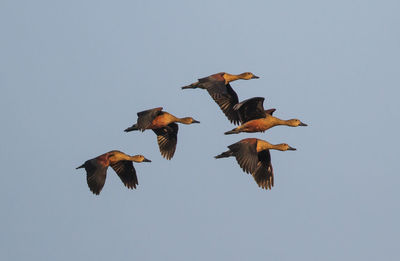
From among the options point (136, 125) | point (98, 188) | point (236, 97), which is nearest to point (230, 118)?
point (236, 97)

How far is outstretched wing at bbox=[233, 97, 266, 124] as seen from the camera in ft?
116

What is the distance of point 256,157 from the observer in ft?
110

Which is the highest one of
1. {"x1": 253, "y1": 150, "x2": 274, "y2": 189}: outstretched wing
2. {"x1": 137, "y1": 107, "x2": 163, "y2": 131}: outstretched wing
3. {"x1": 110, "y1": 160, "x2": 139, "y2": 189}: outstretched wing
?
{"x1": 137, "y1": 107, "x2": 163, "y2": 131}: outstretched wing

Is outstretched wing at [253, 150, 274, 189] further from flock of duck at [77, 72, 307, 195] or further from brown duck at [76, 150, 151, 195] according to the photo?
brown duck at [76, 150, 151, 195]

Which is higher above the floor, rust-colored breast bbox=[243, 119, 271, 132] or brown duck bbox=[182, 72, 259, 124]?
brown duck bbox=[182, 72, 259, 124]

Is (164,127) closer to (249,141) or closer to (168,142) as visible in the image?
(168,142)

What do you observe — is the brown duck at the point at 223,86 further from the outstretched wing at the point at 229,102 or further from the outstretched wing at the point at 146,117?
the outstretched wing at the point at 146,117

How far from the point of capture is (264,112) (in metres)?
35.8

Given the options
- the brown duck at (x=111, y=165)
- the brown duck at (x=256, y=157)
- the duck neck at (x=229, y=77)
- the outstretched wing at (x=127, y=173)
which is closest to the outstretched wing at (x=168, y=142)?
the brown duck at (x=111, y=165)

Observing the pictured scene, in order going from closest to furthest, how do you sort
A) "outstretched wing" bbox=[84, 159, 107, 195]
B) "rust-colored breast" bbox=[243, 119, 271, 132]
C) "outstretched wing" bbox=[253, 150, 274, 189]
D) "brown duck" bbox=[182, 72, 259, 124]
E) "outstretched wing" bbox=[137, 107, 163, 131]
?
1. "outstretched wing" bbox=[84, 159, 107, 195]
2. "outstretched wing" bbox=[137, 107, 163, 131]
3. "rust-colored breast" bbox=[243, 119, 271, 132]
4. "outstretched wing" bbox=[253, 150, 274, 189]
5. "brown duck" bbox=[182, 72, 259, 124]

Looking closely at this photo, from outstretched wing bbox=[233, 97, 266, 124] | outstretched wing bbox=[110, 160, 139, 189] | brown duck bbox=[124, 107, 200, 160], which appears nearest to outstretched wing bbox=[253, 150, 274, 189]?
outstretched wing bbox=[233, 97, 266, 124]

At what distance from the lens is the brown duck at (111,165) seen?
33.8m

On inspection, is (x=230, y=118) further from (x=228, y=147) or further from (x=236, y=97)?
(x=228, y=147)

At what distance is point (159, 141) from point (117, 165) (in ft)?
6.42
